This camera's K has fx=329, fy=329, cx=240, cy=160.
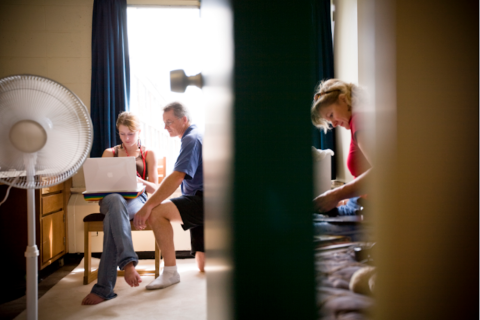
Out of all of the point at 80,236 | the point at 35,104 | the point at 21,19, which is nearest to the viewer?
the point at 35,104

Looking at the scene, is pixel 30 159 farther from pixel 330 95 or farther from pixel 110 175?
pixel 330 95

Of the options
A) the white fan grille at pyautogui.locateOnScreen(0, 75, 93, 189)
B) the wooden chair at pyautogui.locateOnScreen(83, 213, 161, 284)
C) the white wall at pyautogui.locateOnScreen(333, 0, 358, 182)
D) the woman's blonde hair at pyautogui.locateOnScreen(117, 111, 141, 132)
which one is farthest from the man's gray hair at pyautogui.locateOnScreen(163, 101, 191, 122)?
the white wall at pyautogui.locateOnScreen(333, 0, 358, 182)

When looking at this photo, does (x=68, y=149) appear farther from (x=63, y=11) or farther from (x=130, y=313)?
(x=63, y=11)

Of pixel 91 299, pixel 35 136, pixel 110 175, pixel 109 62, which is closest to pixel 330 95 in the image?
pixel 35 136

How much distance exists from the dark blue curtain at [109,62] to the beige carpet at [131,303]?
137 centimetres

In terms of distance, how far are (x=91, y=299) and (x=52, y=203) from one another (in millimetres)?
994

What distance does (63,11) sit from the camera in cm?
301

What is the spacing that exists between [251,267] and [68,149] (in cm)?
133

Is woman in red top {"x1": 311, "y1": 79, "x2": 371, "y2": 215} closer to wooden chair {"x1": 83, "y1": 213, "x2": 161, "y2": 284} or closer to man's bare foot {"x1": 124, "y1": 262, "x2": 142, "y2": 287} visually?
man's bare foot {"x1": 124, "y1": 262, "x2": 142, "y2": 287}

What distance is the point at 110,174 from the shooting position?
1988 millimetres

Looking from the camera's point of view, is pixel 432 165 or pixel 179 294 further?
pixel 179 294

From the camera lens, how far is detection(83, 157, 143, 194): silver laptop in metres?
1.96

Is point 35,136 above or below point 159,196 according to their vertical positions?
above

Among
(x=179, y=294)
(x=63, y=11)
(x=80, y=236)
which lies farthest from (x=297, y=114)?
(x=63, y=11)
